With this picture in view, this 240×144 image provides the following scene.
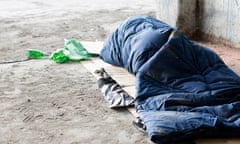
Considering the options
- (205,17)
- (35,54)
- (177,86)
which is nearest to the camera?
(177,86)

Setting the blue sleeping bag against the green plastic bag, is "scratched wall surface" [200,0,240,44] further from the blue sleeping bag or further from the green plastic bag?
the green plastic bag

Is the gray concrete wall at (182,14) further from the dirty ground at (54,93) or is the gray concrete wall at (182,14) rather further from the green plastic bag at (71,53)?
the green plastic bag at (71,53)

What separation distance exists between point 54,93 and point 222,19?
2512 millimetres

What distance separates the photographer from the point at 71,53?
15.8 ft

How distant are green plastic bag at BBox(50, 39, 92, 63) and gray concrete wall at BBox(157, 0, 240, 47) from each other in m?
1.42

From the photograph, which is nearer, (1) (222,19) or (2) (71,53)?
(2) (71,53)

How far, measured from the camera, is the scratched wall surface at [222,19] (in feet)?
16.3

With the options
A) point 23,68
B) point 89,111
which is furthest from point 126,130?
point 23,68

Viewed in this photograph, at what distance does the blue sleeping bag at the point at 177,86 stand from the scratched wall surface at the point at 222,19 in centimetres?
140

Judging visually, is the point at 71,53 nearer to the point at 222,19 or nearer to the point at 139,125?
the point at 222,19

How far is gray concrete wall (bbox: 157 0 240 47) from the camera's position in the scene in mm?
5036

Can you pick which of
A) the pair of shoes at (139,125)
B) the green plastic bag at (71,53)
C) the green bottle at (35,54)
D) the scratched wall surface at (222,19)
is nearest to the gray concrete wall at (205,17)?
the scratched wall surface at (222,19)

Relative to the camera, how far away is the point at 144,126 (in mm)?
2936

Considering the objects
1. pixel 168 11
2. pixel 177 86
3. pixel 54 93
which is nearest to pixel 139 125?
pixel 177 86
